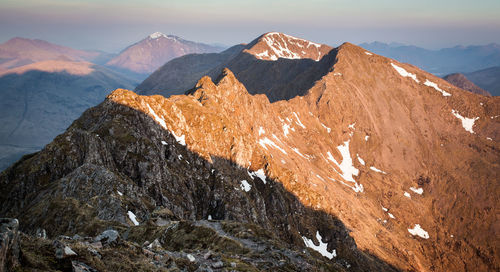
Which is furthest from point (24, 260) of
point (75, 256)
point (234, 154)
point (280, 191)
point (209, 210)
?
point (280, 191)

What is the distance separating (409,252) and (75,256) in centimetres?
20296

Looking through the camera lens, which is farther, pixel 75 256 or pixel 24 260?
pixel 75 256

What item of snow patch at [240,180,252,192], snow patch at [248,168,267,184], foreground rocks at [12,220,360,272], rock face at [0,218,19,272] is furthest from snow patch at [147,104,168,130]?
rock face at [0,218,19,272]

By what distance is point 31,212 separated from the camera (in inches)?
2111

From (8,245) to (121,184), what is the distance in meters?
49.1

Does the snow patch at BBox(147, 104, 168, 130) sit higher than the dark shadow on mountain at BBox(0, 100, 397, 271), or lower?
higher

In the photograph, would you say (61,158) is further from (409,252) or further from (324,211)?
(409,252)

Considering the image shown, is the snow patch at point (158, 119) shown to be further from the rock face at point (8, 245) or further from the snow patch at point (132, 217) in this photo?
the rock face at point (8, 245)

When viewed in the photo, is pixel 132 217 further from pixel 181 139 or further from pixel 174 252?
pixel 181 139

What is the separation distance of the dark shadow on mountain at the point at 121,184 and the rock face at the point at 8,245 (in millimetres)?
31323

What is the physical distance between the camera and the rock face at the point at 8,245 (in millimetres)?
13242

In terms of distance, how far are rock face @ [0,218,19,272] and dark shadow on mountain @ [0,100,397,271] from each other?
31.3 metres

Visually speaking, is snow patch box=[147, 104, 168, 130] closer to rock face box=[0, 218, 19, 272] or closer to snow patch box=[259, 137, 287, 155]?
rock face box=[0, 218, 19, 272]

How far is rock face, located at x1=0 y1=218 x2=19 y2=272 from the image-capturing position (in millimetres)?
13242
